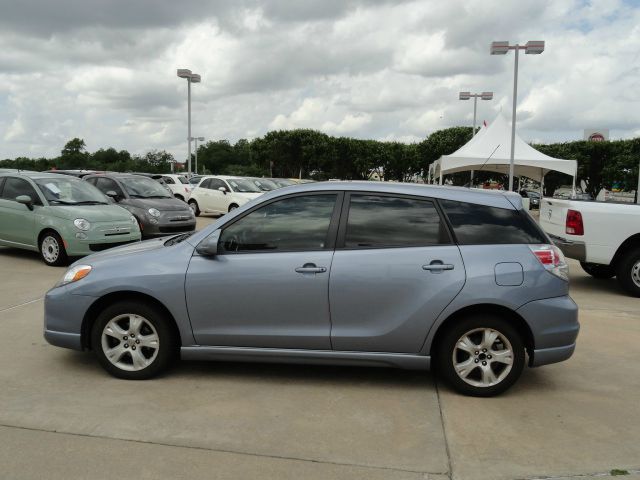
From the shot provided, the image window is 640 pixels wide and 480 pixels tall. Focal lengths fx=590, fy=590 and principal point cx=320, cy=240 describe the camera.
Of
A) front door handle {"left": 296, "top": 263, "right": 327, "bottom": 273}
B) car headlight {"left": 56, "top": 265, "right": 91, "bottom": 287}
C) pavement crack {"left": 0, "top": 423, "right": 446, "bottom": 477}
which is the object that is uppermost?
front door handle {"left": 296, "top": 263, "right": 327, "bottom": 273}

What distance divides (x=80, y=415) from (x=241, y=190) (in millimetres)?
17831

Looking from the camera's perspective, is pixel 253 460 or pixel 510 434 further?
pixel 510 434

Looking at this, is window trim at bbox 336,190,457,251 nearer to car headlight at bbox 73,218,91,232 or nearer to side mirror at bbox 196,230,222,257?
side mirror at bbox 196,230,222,257

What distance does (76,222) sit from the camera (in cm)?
988


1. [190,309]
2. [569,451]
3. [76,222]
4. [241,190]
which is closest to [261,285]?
[190,309]

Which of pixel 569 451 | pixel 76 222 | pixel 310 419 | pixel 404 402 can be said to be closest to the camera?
pixel 569 451

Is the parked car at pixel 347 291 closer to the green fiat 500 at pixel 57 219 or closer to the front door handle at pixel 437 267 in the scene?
the front door handle at pixel 437 267

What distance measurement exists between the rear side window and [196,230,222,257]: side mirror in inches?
68.6

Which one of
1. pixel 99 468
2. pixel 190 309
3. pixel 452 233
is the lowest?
pixel 99 468

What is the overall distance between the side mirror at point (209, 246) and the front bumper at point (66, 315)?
93 cm

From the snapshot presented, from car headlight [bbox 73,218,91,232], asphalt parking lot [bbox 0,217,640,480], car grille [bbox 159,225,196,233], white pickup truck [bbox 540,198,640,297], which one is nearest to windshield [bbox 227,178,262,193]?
car grille [bbox 159,225,196,233]

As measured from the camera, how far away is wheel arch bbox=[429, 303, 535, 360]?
14.1 ft

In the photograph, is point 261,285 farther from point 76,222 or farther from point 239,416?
point 76,222

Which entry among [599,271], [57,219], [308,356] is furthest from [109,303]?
[599,271]
